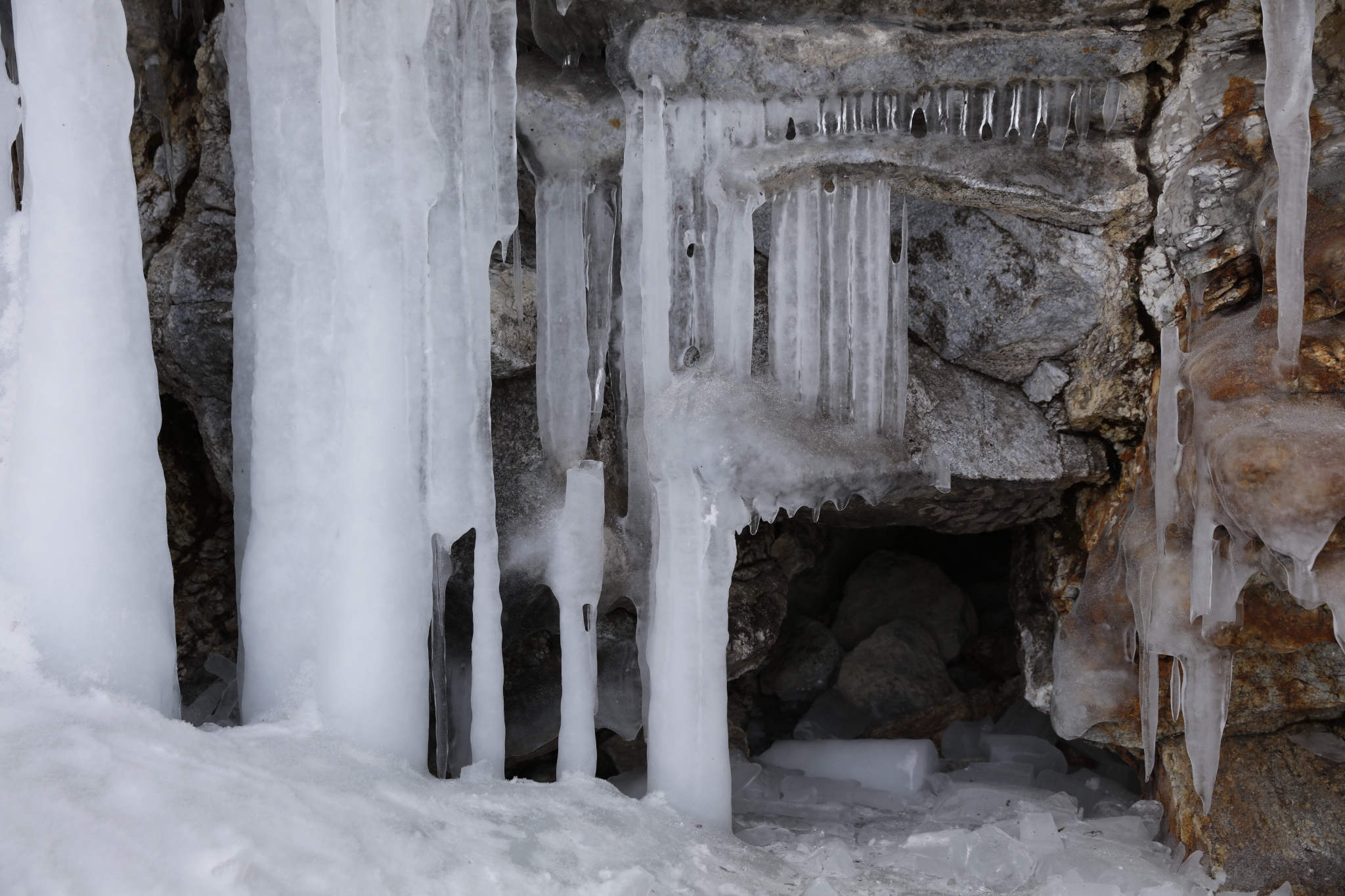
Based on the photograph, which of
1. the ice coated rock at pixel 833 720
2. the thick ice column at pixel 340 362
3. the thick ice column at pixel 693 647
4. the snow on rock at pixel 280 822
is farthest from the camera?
the ice coated rock at pixel 833 720

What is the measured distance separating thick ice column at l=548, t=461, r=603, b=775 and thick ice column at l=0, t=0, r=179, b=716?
1.23m

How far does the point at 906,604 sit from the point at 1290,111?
3.78 metres

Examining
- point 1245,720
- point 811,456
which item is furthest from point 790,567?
point 1245,720

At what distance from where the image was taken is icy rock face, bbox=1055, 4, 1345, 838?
8.54 feet

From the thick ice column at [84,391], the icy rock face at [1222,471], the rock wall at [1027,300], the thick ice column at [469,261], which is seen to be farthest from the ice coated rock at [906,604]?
the thick ice column at [84,391]

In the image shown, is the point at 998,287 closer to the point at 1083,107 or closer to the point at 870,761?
the point at 1083,107

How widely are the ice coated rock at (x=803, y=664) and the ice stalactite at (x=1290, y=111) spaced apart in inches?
138

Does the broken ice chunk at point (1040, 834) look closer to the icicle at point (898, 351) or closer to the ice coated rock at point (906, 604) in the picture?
the icicle at point (898, 351)

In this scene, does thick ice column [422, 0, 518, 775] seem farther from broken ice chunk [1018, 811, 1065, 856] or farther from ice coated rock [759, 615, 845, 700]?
ice coated rock [759, 615, 845, 700]

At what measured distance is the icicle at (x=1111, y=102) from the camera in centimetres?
346

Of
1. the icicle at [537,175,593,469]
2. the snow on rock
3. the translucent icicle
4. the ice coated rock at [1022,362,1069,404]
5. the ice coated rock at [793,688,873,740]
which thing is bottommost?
the ice coated rock at [793,688,873,740]

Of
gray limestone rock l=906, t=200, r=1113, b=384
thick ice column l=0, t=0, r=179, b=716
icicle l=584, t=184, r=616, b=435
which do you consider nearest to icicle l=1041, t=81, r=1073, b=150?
gray limestone rock l=906, t=200, r=1113, b=384

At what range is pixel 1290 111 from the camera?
2.56 m

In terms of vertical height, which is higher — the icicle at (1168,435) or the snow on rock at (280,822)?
the icicle at (1168,435)
